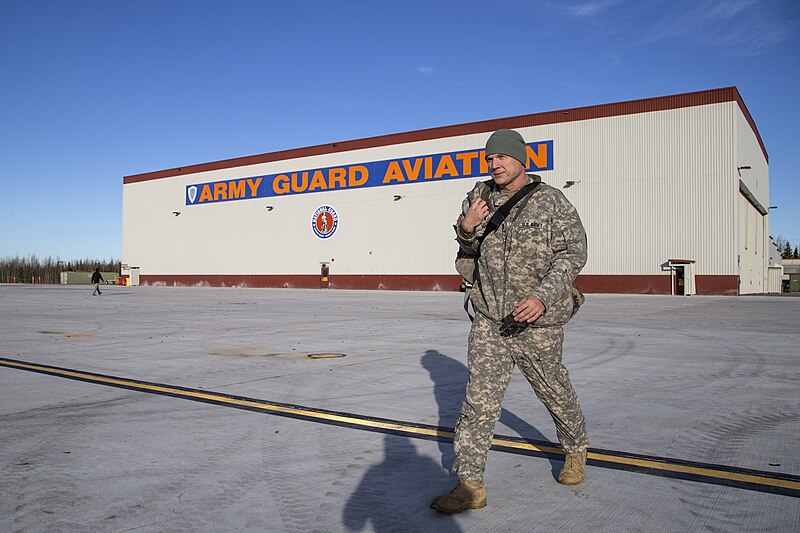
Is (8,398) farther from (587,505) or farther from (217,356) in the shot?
(587,505)

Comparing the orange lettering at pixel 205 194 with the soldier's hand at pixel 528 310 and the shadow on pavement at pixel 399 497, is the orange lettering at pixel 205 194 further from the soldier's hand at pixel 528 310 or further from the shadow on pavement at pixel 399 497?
the soldier's hand at pixel 528 310

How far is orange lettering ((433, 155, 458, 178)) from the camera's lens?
127 feet

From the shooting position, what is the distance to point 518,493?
347 cm

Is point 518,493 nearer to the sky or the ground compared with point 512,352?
nearer to the ground

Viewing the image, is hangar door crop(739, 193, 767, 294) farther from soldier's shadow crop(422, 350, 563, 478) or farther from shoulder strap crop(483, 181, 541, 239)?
shoulder strap crop(483, 181, 541, 239)

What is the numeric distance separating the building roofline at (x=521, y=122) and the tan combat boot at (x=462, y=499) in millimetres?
32693

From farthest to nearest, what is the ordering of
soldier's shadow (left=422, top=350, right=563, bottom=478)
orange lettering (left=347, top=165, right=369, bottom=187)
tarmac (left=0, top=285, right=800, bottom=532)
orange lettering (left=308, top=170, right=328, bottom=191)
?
orange lettering (left=308, top=170, right=328, bottom=191), orange lettering (left=347, top=165, right=369, bottom=187), soldier's shadow (left=422, top=350, right=563, bottom=478), tarmac (left=0, top=285, right=800, bottom=532)

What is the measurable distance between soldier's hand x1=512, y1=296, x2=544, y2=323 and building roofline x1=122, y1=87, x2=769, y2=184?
106 ft

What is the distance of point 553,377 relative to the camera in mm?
3465

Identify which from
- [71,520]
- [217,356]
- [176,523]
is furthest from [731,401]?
[217,356]

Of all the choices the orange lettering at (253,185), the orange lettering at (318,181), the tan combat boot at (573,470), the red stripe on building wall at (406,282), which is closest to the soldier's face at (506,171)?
the tan combat boot at (573,470)

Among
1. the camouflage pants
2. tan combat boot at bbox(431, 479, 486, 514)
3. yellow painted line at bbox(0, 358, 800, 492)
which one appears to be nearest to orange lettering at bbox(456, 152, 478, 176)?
yellow painted line at bbox(0, 358, 800, 492)

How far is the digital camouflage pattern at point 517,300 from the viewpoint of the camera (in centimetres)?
337

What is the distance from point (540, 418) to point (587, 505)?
194 cm
